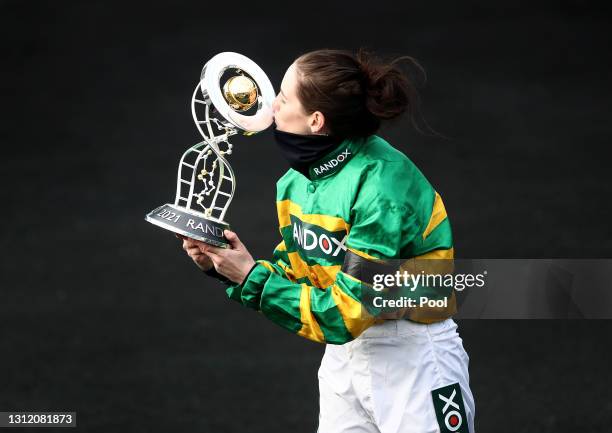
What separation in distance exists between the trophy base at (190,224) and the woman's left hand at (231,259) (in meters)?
0.02

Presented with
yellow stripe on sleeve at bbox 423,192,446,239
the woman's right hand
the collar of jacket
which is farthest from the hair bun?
the woman's right hand

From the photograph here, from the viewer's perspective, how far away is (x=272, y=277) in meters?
3.23

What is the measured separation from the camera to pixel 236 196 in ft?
24.3

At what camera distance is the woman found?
317 cm

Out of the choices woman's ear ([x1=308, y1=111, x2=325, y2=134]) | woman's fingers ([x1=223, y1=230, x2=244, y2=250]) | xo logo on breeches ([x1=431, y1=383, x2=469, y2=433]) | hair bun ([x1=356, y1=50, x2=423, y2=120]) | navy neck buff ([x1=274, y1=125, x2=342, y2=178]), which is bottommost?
xo logo on breeches ([x1=431, y1=383, x2=469, y2=433])

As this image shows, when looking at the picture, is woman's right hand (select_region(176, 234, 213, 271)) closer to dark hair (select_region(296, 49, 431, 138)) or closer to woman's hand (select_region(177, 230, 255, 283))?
woman's hand (select_region(177, 230, 255, 283))

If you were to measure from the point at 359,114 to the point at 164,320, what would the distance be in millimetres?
2717

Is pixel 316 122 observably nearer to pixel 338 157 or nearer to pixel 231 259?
pixel 338 157

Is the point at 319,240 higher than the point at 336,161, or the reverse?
the point at 336,161

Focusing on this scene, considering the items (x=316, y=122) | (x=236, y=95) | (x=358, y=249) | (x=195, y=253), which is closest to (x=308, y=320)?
(x=358, y=249)

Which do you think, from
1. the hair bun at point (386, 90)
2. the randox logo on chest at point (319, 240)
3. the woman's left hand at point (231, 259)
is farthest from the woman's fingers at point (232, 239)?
the hair bun at point (386, 90)

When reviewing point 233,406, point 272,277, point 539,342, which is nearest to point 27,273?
point 233,406

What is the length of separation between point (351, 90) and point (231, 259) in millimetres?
532

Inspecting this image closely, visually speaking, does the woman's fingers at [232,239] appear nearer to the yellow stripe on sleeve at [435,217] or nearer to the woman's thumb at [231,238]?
the woman's thumb at [231,238]
